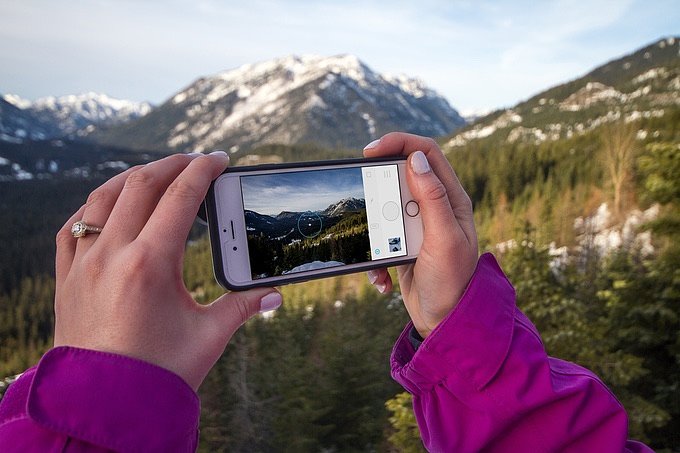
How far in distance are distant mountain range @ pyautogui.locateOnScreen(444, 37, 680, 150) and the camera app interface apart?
91.3 m

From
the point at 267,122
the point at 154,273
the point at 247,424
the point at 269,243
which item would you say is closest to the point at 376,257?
the point at 269,243

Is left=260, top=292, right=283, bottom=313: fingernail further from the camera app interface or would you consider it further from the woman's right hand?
the woman's right hand

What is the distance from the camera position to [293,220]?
5.60ft

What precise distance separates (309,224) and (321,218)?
0.05 m

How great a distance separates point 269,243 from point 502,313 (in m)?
0.84

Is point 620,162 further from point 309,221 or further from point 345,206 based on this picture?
point 309,221

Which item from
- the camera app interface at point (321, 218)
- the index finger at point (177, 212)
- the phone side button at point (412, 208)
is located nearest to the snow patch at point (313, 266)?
the camera app interface at point (321, 218)

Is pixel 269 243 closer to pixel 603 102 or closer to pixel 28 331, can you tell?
pixel 28 331

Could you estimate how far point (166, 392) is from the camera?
861 millimetres

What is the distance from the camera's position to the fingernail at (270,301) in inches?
53.0

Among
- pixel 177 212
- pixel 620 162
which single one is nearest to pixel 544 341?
pixel 177 212

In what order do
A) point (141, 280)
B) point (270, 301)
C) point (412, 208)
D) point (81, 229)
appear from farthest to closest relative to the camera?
point (412, 208) → point (270, 301) → point (81, 229) → point (141, 280)

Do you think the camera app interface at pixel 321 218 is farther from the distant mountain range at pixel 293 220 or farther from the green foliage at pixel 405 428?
the green foliage at pixel 405 428

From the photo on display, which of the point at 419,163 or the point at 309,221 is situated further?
the point at 309,221
